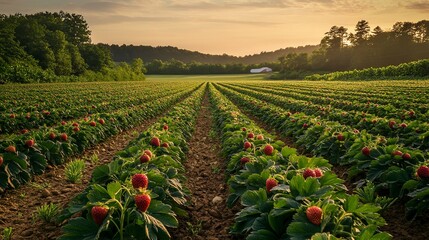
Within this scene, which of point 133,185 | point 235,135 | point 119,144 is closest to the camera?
point 133,185

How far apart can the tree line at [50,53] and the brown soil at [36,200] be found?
4428 centimetres

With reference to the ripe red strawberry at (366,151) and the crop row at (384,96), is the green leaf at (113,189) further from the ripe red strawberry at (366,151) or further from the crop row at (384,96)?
the crop row at (384,96)

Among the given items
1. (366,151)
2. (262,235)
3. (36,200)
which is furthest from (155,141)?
(366,151)

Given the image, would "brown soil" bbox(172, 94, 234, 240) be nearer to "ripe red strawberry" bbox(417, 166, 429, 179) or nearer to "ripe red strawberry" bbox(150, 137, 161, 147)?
"ripe red strawberry" bbox(150, 137, 161, 147)

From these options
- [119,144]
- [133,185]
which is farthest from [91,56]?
[133,185]

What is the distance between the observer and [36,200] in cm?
498

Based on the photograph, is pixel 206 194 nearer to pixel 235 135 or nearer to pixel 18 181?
pixel 235 135

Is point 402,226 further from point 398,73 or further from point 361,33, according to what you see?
point 361,33

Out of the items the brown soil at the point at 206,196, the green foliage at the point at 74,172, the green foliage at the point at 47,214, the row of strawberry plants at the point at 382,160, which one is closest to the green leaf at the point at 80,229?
the brown soil at the point at 206,196

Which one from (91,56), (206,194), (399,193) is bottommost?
(206,194)

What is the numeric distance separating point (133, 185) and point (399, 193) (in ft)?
11.4

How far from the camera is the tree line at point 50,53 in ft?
171

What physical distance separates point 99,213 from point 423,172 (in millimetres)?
3533

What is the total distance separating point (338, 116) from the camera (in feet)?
35.3
